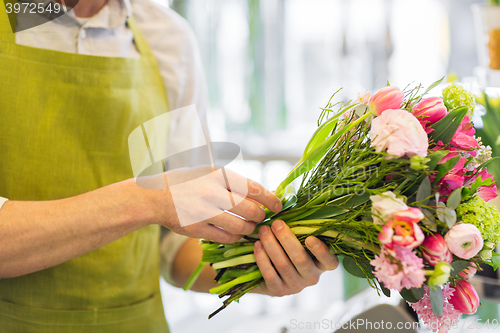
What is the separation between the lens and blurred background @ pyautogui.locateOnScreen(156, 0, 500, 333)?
2885 millimetres

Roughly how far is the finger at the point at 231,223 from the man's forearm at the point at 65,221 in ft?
0.36

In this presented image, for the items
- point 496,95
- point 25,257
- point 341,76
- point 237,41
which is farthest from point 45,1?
point 341,76

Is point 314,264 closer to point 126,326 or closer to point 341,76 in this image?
point 126,326

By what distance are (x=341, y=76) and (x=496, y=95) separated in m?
2.12

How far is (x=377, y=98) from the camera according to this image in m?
0.57

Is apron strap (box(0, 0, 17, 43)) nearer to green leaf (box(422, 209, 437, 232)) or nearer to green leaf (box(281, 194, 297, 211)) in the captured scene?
green leaf (box(281, 194, 297, 211))

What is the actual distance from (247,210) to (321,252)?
0.15 m

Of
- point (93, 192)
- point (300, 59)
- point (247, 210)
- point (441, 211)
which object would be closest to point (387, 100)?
point (441, 211)

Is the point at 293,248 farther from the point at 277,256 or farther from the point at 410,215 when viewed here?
the point at 410,215

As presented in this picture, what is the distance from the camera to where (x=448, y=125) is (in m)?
0.55

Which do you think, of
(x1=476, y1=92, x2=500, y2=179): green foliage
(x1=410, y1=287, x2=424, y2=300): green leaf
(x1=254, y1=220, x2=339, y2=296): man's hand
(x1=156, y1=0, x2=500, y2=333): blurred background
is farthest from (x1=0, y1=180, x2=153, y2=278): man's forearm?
(x1=156, y1=0, x2=500, y2=333): blurred background

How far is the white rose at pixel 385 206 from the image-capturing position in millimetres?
493

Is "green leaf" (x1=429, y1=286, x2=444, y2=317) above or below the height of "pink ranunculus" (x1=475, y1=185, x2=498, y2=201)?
below

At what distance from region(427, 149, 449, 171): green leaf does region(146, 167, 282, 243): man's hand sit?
0.25 metres
